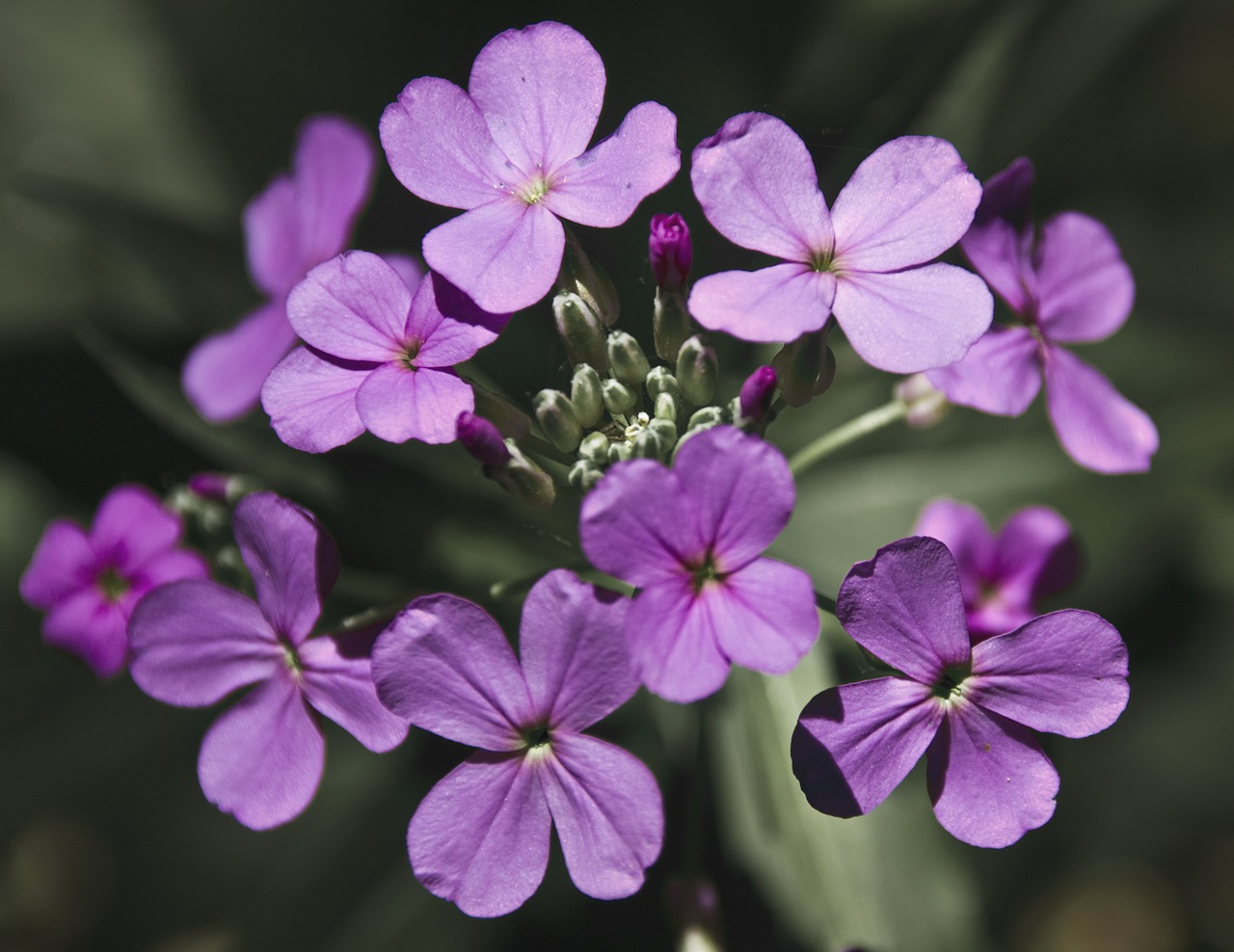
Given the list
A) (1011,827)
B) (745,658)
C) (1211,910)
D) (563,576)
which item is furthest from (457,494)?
(1211,910)

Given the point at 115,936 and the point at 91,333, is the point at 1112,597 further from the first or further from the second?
the point at 115,936

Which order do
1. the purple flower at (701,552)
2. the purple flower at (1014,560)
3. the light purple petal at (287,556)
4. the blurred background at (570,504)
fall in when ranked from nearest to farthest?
1. the purple flower at (701,552)
2. the light purple petal at (287,556)
3. the purple flower at (1014,560)
4. the blurred background at (570,504)

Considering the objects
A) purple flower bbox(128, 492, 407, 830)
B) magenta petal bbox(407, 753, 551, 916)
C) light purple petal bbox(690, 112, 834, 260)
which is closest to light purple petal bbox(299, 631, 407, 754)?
purple flower bbox(128, 492, 407, 830)

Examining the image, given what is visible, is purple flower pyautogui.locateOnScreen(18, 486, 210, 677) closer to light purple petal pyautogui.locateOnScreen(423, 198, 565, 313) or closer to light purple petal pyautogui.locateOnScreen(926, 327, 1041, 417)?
light purple petal pyautogui.locateOnScreen(423, 198, 565, 313)

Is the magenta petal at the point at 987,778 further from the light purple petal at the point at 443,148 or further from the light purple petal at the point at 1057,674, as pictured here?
the light purple petal at the point at 443,148

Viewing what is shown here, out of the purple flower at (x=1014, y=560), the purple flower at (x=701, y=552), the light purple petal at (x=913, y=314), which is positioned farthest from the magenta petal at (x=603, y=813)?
the purple flower at (x=1014, y=560)

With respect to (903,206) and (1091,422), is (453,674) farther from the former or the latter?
(1091,422)
